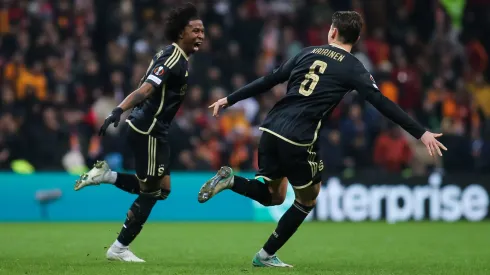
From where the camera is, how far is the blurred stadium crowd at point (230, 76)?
18.5 metres

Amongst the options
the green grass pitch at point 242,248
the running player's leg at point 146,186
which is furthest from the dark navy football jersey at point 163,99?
the green grass pitch at point 242,248

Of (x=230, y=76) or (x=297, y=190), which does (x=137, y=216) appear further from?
(x=230, y=76)

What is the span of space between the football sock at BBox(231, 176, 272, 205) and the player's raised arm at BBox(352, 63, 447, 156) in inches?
49.8

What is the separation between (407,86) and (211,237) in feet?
26.3

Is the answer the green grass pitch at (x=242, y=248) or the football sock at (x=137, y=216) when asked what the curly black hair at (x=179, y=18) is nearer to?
the football sock at (x=137, y=216)

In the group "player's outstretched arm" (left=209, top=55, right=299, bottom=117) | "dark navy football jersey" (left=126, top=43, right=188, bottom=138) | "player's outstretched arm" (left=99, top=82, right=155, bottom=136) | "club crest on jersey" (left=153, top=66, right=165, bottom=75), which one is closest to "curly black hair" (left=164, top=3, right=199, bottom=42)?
"dark navy football jersey" (left=126, top=43, right=188, bottom=138)

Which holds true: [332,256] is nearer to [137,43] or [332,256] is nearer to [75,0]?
[137,43]

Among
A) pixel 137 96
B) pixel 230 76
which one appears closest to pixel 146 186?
pixel 137 96

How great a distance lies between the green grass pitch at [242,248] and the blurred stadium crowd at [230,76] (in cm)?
202

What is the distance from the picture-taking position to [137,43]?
2031cm

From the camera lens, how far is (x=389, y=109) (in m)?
8.70

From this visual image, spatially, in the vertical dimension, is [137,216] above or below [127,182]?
below

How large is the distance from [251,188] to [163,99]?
1214 mm

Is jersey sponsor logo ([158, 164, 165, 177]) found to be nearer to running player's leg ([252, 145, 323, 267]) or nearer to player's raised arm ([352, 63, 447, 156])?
running player's leg ([252, 145, 323, 267])
